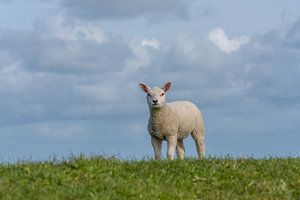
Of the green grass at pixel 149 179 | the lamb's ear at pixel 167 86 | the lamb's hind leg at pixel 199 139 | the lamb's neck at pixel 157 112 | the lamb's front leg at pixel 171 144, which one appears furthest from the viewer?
the lamb's hind leg at pixel 199 139

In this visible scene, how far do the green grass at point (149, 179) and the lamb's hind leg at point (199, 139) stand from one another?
248 inches

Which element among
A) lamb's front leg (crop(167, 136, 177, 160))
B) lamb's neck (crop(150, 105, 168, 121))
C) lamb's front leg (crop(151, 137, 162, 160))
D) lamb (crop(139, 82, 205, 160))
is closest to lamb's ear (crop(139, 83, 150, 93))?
→ lamb (crop(139, 82, 205, 160))

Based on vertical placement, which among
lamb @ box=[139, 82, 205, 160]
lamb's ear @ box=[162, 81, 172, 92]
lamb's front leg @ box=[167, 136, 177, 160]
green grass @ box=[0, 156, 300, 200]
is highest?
lamb's ear @ box=[162, 81, 172, 92]

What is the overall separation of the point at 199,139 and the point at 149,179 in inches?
381

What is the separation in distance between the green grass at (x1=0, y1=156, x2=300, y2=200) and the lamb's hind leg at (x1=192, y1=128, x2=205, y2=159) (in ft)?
20.7

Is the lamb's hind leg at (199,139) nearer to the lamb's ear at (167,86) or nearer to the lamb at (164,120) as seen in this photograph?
the lamb at (164,120)

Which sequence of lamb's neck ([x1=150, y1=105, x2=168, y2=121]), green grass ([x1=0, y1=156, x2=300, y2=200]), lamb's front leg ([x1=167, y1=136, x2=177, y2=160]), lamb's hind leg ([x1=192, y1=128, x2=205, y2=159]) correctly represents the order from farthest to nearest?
lamb's hind leg ([x1=192, y1=128, x2=205, y2=159])
lamb's neck ([x1=150, y1=105, x2=168, y2=121])
lamb's front leg ([x1=167, y1=136, x2=177, y2=160])
green grass ([x1=0, y1=156, x2=300, y2=200])

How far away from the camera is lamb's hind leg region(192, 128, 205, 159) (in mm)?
25094

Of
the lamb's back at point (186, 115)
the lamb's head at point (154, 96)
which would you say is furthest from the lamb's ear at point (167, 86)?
the lamb's back at point (186, 115)

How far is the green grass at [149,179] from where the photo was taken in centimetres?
1417

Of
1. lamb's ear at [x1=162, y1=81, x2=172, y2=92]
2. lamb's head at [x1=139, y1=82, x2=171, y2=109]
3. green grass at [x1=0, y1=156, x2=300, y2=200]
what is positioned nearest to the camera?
green grass at [x1=0, y1=156, x2=300, y2=200]

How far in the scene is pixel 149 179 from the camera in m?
15.6

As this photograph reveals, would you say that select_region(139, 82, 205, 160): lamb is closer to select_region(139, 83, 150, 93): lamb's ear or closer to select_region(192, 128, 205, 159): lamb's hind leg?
select_region(139, 83, 150, 93): lamb's ear

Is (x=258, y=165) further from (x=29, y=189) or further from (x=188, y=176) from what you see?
(x=29, y=189)
